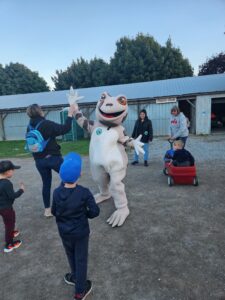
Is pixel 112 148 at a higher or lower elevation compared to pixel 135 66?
lower

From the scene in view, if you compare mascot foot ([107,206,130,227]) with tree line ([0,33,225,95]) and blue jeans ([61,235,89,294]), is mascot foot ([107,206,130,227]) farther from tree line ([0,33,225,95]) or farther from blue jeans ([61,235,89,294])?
tree line ([0,33,225,95])

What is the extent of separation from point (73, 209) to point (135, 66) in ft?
95.6

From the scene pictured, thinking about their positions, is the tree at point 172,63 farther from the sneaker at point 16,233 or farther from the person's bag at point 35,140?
the sneaker at point 16,233

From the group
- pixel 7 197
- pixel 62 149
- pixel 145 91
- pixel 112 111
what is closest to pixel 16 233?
pixel 7 197

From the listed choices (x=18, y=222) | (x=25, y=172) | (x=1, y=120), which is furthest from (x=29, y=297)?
(x=1, y=120)

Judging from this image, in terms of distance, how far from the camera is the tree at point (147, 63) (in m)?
29.2

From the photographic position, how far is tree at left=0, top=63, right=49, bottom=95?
1452 inches

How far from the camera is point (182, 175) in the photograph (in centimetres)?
547

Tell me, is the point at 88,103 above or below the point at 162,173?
above

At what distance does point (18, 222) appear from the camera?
4391 mm

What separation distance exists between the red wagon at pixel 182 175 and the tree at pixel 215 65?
2765cm

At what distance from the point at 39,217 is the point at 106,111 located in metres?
2.37

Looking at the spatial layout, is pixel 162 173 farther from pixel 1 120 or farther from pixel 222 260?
pixel 1 120

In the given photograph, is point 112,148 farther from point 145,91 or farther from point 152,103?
point 145,91
